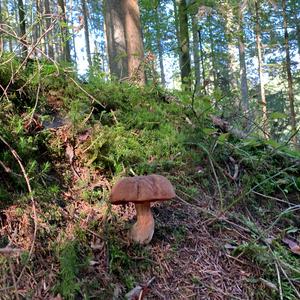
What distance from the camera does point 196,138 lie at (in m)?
3.38

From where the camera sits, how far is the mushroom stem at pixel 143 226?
7.37ft

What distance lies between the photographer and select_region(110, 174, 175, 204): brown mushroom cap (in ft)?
6.76

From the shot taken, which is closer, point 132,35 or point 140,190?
point 140,190

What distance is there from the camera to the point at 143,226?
2266 millimetres

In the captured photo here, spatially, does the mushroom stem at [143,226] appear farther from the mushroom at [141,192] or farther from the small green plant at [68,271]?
the small green plant at [68,271]

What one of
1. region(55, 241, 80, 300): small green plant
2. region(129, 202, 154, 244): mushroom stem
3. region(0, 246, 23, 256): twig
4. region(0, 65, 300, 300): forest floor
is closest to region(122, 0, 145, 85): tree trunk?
region(0, 65, 300, 300): forest floor

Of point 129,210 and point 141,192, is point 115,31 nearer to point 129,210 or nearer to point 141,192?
point 129,210

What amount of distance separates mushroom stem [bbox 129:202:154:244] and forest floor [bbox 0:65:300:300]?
56 millimetres

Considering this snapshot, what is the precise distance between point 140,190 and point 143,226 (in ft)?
1.15

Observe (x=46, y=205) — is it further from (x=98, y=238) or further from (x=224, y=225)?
(x=224, y=225)

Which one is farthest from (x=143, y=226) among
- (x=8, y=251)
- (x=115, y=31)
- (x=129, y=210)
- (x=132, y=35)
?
(x=115, y=31)

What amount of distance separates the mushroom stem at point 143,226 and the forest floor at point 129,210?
56mm

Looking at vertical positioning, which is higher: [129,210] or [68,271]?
[129,210]

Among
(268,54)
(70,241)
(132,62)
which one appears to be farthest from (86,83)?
(268,54)
